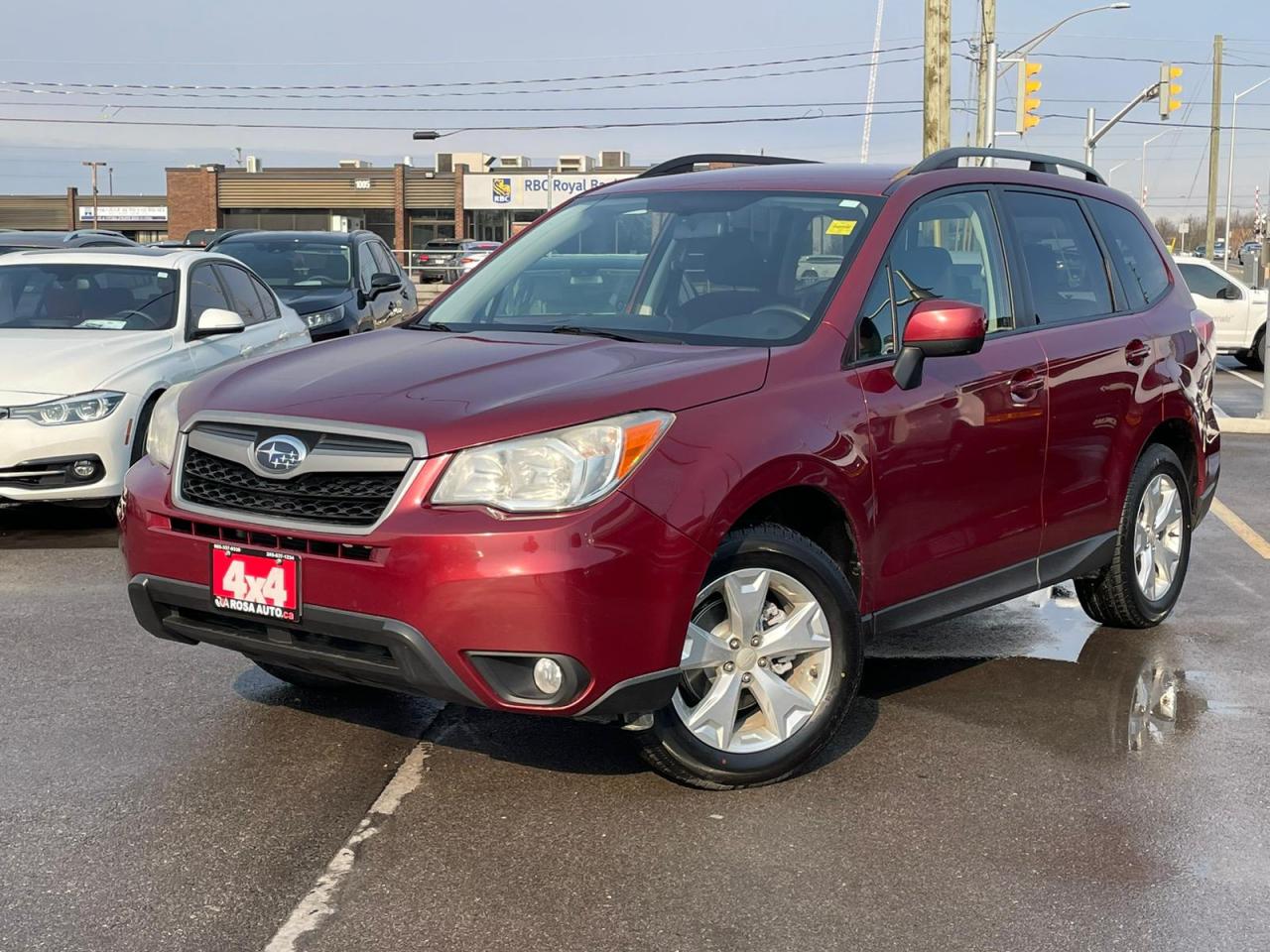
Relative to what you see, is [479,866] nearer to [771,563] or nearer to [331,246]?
[771,563]

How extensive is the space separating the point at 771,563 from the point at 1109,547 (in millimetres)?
2262

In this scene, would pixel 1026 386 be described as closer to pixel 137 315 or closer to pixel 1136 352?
pixel 1136 352

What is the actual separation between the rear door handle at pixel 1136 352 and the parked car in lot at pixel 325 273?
990 cm

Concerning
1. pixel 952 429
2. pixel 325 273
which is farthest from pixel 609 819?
pixel 325 273

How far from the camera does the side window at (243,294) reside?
10.2m

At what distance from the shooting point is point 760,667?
173 inches

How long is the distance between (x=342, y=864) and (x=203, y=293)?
656cm

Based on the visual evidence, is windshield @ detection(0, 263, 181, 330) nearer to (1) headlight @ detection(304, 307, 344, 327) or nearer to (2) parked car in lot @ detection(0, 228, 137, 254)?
(1) headlight @ detection(304, 307, 344, 327)

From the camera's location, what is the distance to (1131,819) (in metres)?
4.26

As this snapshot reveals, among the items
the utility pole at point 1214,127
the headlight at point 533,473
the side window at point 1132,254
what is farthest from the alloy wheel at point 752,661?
the utility pole at point 1214,127

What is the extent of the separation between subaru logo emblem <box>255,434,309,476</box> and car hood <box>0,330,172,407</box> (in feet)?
14.2

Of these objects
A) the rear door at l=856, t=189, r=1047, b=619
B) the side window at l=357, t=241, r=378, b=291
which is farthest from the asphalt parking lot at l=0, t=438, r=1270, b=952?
the side window at l=357, t=241, r=378, b=291

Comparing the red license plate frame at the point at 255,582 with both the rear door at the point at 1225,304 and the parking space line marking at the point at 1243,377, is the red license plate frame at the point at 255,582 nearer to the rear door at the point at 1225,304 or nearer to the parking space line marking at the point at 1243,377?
the parking space line marking at the point at 1243,377

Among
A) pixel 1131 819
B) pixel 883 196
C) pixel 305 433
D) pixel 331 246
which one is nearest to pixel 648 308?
pixel 883 196
